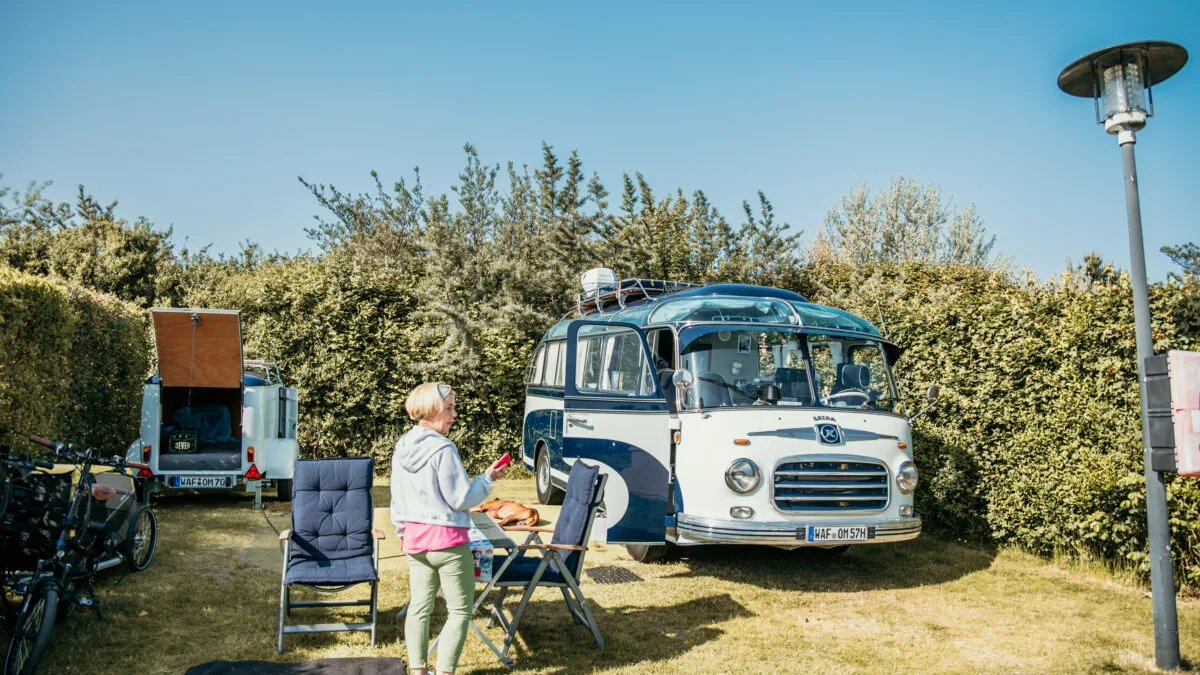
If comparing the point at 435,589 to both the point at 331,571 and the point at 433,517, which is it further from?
the point at 331,571

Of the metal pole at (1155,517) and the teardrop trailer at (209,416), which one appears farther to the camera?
the teardrop trailer at (209,416)

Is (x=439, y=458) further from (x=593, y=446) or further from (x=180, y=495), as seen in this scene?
(x=180, y=495)

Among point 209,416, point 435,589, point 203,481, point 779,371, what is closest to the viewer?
point 435,589

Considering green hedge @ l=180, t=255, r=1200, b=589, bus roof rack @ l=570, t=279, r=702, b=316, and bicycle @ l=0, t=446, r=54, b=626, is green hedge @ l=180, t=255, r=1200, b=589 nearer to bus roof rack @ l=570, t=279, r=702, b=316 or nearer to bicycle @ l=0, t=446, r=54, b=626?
bus roof rack @ l=570, t=279, r=702, b=316

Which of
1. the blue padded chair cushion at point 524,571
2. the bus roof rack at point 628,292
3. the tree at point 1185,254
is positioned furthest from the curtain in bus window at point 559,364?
the tree at point 1185,254

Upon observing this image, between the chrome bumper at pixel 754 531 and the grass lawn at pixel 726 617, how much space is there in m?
0.52

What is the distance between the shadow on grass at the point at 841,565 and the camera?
747cm

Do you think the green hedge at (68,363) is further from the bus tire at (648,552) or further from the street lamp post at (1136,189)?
the street lamp post at (1136,189)

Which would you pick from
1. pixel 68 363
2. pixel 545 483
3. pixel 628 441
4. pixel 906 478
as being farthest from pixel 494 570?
pixel 68 363

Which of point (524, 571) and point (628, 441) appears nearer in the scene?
point (524, 571)

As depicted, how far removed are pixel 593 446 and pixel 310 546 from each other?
2.87 meters

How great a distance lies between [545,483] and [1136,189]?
7.68m

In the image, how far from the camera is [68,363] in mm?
9805

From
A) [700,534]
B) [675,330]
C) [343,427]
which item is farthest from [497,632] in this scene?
[343,427]
